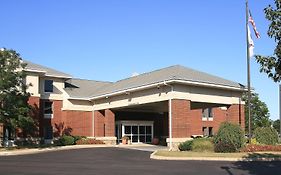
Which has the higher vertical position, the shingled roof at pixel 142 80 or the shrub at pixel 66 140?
the shingled roof at pixel 142 80

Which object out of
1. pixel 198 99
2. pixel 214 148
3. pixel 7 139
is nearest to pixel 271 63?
pixel 214 148

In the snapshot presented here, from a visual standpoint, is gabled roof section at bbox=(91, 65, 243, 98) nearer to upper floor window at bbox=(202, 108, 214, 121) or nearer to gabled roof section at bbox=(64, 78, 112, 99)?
gabled roof section at bbox=(64, 78, 112, 99)

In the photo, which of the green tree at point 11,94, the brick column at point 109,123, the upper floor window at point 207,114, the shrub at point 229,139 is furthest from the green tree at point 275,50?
the upper floor window at point 207,114

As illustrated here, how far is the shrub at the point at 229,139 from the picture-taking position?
2594 centimetres

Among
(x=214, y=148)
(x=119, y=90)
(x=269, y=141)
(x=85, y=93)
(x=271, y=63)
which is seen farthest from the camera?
(x=85, y=93)

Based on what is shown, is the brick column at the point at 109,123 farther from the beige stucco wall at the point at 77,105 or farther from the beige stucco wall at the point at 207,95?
the beige stucco wall at the point at 207,95

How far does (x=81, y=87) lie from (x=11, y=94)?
16.0 metres

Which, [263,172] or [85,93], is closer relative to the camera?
[263,172]

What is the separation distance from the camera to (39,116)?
42625 mm

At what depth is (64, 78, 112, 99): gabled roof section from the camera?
44969 mm

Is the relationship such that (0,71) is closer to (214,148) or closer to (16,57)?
(16,57)

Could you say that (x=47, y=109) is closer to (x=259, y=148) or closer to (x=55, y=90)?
(x=55, y=90)

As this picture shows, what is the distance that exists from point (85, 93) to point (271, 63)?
3718 centimetres

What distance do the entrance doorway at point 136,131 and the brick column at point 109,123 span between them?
244cm
